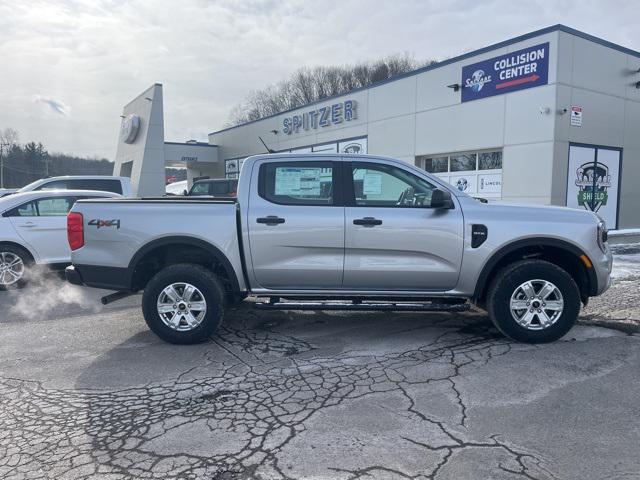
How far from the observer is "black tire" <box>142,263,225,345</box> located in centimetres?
480

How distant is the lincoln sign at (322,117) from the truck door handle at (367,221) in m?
16.6

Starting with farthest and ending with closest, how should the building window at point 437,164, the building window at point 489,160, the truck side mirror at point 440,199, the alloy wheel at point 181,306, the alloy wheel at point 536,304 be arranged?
the building window at point 437,164 → the building window at point 489,160 → the alloy wheel at point 181,306 → the alloy wheel at point 536,304 → the truck side mirror at point 440,199

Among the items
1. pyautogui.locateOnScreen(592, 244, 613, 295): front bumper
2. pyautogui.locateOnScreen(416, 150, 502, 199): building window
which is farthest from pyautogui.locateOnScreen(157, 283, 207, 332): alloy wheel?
pyautogui.locateOnScreen(416, 150, 502, 199): building window

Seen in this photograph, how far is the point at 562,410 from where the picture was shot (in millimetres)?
3430

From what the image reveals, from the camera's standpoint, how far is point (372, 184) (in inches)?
195

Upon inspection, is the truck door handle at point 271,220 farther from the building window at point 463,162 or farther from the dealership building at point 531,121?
the building window at point 463,162

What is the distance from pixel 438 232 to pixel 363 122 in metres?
16.3

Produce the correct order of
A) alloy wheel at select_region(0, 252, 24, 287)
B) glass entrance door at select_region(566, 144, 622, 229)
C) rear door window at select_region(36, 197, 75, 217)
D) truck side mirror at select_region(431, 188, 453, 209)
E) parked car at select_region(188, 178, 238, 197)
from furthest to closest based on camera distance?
1. parked car at select_region(188, 178, 238, 197)
2. glass entrance door at select_region(566, 144, 622, 229)
3. rear door window at select_region(36, 197, 75, 217)
4. alloy wheel at select_region(0, 252, 24, 287)
5. truck side mirror at select_region(431, 188, 453, 209)

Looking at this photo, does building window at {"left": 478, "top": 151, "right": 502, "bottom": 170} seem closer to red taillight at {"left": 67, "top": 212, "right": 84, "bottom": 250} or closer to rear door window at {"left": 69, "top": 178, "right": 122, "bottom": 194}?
rear door window at {"left": 69, "top": 178, "right": 122, "bottom": 194}

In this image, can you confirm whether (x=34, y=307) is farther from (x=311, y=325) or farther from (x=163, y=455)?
(x=163, y=455)

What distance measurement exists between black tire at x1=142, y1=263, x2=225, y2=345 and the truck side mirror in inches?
90.1

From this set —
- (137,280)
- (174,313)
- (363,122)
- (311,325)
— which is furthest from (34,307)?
(363,122)

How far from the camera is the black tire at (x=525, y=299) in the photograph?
15.4 feet

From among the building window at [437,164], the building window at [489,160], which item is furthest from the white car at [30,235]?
the building window at [437,164]
